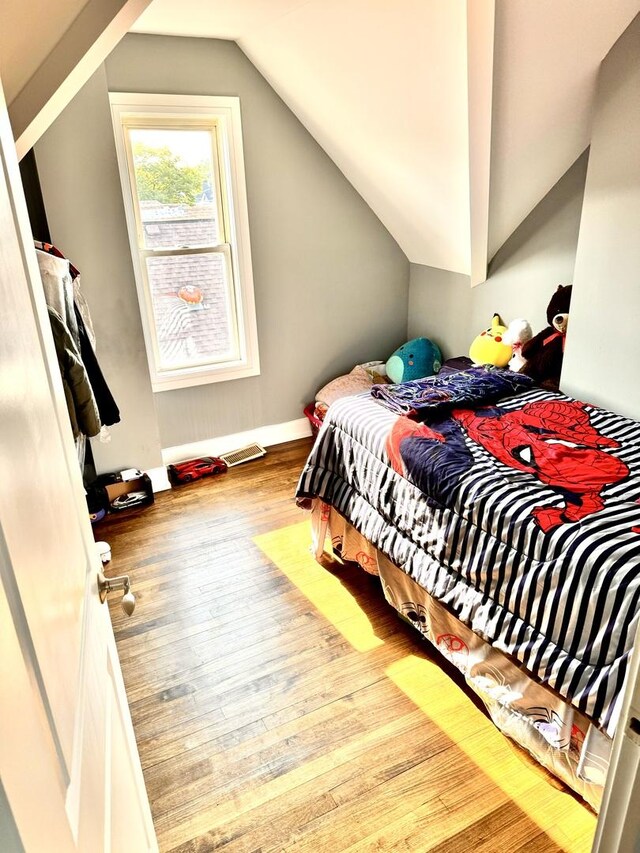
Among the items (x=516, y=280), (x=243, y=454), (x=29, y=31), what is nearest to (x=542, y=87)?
(x=516, y=280)

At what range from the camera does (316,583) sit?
263cm

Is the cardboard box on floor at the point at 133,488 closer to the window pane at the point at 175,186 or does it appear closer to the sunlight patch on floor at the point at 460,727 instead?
the sunlight patch on floor at the point at 460,727

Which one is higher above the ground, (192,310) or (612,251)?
(612,251)

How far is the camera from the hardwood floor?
5.37 feet

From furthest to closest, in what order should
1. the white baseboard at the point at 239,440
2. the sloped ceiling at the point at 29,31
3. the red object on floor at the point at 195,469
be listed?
the white baseboard at the point at 239,440
the red object on floor at the point at 195,469
the sloped ceiling at the point at 29,31

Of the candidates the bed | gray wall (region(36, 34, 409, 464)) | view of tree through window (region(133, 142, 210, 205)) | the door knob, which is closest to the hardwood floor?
the bed

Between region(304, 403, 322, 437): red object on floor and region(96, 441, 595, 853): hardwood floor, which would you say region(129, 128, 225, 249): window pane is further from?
region(96, 441, 595, 853): hardwood floor

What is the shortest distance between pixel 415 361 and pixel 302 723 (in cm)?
238

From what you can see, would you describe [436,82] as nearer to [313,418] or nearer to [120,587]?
[313,418]

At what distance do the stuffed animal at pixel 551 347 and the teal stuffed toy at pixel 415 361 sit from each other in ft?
2.84

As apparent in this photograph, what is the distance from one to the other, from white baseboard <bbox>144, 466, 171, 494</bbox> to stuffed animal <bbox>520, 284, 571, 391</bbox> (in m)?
2.05

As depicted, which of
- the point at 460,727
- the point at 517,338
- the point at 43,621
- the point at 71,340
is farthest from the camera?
the point at 517,338

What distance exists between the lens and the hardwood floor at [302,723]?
164cm

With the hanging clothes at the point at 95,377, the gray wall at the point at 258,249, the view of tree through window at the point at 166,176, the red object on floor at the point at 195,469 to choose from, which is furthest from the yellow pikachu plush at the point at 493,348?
the hanging clothes at the point at 95,377
